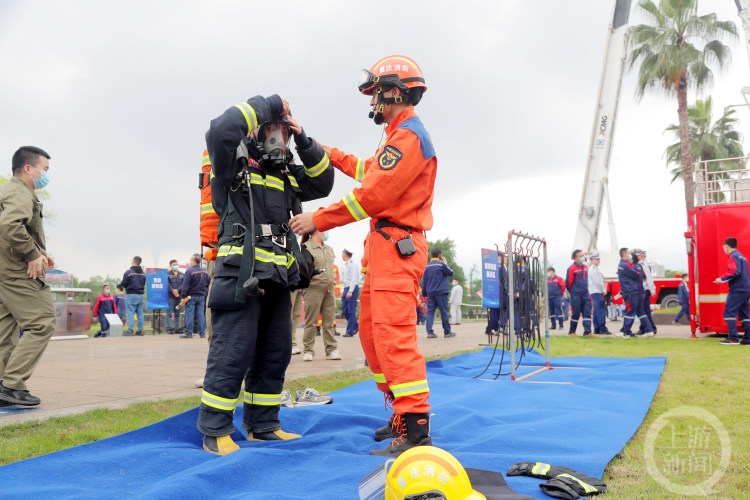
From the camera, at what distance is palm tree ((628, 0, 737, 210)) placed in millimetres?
25031

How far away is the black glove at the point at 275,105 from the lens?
377 cm

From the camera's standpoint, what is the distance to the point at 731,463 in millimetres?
3396

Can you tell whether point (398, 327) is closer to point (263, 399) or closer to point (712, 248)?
point (263, 399)

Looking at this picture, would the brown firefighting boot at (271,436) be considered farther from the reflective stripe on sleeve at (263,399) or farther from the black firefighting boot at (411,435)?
the black firefighting boot at (411,435)

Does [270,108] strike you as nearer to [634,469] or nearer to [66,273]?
[634,469]

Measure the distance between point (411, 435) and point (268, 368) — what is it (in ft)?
3.58

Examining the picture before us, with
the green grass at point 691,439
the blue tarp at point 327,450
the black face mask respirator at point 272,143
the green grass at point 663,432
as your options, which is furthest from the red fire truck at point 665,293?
the black face mask respirator at point 272,143

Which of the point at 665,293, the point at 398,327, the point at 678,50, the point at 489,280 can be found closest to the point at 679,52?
the point at 678,50

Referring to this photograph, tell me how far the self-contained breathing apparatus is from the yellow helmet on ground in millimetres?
1518

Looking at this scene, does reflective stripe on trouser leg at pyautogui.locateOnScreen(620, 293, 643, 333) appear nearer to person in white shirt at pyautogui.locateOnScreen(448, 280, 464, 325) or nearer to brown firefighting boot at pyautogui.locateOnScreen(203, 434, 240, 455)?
person in white shirt at pyautogui.locateOnScreen(448, 280, 464, 325)

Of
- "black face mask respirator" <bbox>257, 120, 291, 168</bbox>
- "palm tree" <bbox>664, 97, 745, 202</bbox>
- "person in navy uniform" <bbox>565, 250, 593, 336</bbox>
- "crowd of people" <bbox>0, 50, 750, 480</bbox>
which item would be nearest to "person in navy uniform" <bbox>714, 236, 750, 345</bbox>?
"person in navy uniform" <bbox>565, 250, 593, 336</bbox>

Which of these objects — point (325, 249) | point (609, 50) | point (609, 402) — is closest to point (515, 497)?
point (609, 402)

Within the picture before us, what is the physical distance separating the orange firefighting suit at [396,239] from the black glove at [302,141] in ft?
1.75

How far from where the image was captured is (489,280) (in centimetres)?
1292
